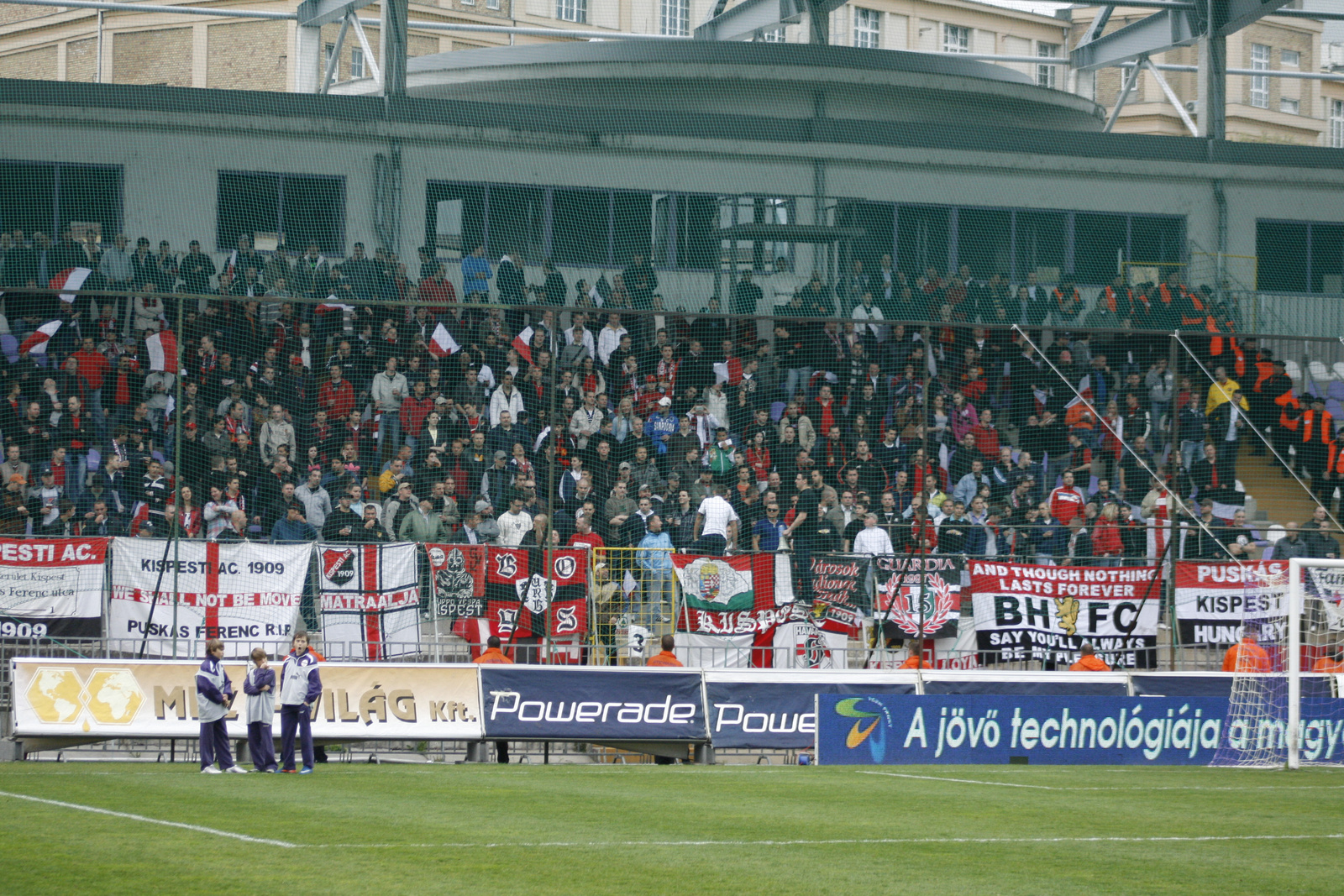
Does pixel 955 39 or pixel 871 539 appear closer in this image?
pixel 871 539

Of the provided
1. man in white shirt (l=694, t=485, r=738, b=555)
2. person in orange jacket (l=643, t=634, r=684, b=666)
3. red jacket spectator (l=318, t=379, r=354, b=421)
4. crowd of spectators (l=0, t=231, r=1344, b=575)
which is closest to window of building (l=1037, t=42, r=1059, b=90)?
crowd of spectators (l=0, t=231, r=1344, b=575)

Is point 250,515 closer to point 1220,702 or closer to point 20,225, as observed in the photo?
point 20,225

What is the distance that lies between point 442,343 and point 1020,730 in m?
10.1

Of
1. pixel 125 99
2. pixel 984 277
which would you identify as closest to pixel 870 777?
Answer: pixel 984 277

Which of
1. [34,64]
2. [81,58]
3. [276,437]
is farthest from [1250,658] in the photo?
[34,64]

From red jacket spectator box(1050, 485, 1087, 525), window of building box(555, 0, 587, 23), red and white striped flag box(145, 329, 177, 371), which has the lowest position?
red jacket spectator box(1050, 485, 1087, 525)

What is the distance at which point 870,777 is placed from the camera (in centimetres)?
1644

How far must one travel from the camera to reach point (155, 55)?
71625mm

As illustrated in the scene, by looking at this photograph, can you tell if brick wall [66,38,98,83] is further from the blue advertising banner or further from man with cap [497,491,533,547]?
the blue advertising banner

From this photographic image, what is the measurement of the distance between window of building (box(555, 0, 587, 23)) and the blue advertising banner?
59316 millimetres

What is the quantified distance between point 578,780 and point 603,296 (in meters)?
13.6

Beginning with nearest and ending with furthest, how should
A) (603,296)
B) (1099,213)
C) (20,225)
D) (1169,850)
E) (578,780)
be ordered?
(1169,850), (578,780), (20,225), (603,296), (1099,213)

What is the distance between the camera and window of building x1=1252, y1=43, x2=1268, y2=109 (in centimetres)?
9088

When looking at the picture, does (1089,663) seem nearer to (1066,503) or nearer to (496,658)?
(1066,503)
